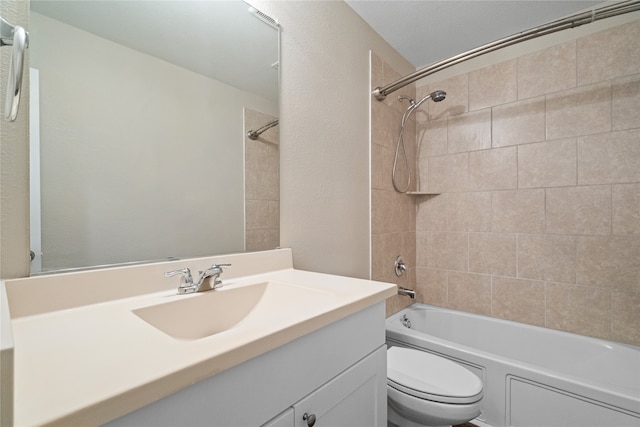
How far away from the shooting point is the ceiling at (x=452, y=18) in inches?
64.6

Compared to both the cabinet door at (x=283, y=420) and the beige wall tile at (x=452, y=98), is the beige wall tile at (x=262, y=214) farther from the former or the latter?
the beige wall tile at (x=452, y=98)

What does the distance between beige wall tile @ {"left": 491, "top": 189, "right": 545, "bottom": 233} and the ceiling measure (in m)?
1.06

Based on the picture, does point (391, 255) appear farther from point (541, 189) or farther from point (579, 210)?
point (579, 210)

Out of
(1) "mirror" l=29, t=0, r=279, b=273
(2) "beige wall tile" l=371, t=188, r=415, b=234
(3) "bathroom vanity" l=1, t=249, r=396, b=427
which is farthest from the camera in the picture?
(2) "beige wall tile" l=371, t=188, r=415, b=234

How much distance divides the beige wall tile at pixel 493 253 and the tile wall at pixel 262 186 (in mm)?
1559

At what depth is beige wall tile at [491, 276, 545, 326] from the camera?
Answer: 6.14ft

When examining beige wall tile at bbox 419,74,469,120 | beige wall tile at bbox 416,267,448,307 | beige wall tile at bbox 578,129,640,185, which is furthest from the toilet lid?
beige wall tile at bbox 419,74,469,120

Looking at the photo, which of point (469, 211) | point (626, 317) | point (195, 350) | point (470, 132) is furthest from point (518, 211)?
point (195, 350)

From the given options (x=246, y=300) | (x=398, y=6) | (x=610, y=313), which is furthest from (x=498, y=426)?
(x=398, y=6)

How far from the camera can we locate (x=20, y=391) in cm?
37

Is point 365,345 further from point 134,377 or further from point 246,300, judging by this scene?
point 134,377

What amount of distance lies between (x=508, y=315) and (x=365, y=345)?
1619 millimetres

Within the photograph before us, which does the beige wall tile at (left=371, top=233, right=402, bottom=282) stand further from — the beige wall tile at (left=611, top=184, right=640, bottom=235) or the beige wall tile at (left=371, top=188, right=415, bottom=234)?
the beige wall tile at (left=611, top=184, right=640, bottom=235)

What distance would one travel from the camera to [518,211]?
6.38ft
